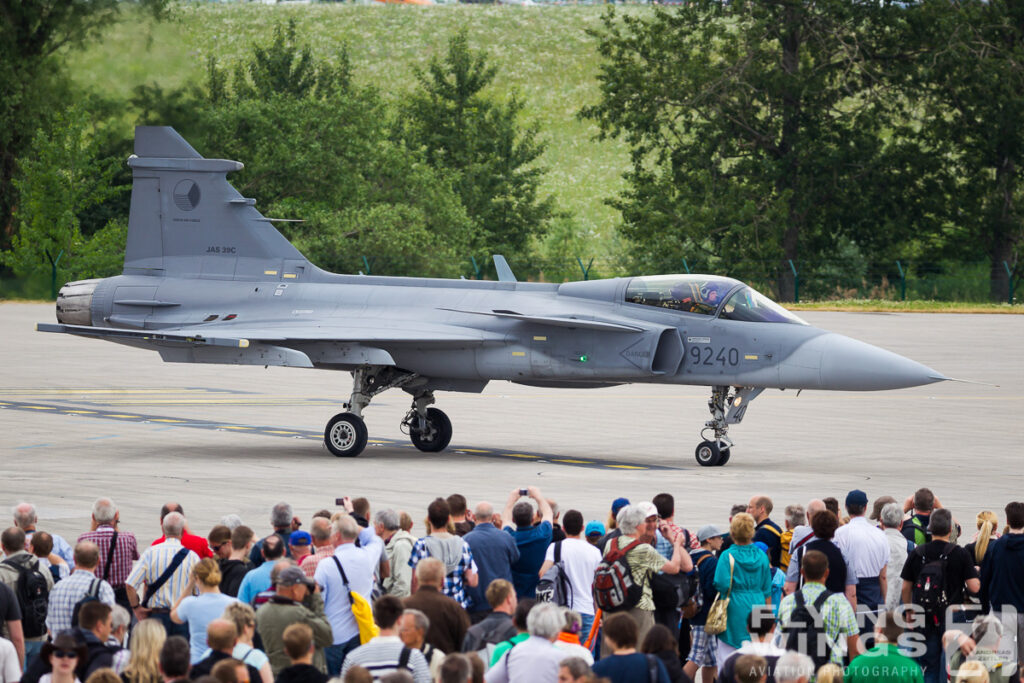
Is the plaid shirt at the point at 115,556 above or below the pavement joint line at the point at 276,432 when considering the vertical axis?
→ below

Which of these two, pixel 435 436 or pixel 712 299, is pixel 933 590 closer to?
pixel 712 299

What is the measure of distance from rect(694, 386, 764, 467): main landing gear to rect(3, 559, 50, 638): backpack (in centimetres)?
1260

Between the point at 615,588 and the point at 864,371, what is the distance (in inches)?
450

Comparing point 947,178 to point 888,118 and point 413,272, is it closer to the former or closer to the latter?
point 888,118

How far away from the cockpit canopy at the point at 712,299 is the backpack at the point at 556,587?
11014mm

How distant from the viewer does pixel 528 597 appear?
9.79 meters

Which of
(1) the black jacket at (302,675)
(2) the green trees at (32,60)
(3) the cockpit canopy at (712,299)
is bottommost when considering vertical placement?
(1) the black jacket at (302,675)

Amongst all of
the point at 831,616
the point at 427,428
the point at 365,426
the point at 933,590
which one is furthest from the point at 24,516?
the point at 427,428

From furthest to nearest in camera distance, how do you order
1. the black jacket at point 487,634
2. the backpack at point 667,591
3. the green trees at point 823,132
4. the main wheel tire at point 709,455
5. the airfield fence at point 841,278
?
the green trees at point 823,132 → the airfield fence at point 841,278 → the main wheel tire at point 709,455 → the backpack at point 667,591 → the black jacket at point 487,634

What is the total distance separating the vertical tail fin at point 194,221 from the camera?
23.3 metres

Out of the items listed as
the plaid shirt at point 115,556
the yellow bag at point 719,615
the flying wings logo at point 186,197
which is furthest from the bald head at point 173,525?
the flying wings logo at point 186,197

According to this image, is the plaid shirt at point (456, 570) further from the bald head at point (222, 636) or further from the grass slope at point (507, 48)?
the grass slope at point (507, 48)

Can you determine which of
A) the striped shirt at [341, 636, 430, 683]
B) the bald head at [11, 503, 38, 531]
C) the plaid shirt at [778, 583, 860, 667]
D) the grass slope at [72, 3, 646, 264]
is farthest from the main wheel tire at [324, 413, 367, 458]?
the grass slope at [72, 3, 646, 264]

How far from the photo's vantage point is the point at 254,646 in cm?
807
